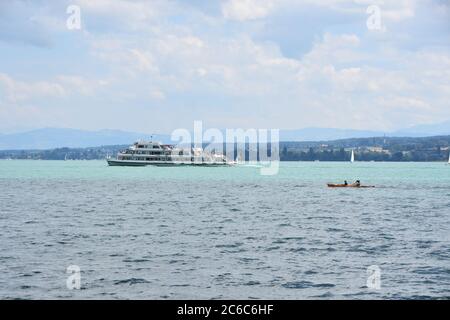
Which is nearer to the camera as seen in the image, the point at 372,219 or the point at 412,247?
the point at 412,247

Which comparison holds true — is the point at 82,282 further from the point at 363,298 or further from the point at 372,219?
the point at 372,219

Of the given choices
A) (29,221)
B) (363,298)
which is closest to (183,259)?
(363,298)

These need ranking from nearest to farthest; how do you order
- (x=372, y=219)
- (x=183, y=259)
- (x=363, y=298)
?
(x=363, y=298), (x=183, y=259), (x=372, y=219)

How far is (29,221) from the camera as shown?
63.9 metres

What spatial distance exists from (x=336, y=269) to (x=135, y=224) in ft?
90.2

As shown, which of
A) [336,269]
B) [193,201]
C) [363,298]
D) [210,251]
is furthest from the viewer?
[193,201]

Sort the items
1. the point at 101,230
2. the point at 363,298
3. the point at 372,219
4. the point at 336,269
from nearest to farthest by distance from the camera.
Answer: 1. the point at 363,298
2. the point at 336,269
3. the point at 101,230
4. the point at 372,219

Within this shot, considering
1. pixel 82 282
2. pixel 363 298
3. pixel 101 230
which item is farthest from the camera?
pixel 101 230

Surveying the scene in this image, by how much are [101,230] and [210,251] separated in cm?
1473

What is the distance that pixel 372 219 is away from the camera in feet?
225
